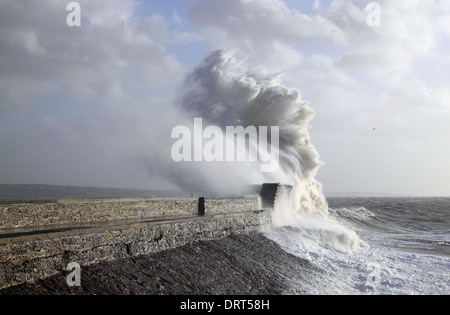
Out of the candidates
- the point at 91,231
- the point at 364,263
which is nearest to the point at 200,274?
the point at 91,231

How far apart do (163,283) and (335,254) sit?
281 inches

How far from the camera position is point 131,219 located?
29.5ft

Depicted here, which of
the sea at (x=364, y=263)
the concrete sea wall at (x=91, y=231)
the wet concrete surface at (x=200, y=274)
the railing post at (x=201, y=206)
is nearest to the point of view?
the concrete sea wall at (x=91, y=231)

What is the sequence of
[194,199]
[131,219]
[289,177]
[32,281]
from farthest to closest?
[289,177] < [194,199] < [131,219] < [32,281]

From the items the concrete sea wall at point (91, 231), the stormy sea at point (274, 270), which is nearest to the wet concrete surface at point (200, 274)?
the stormy sea at point (274, 270)

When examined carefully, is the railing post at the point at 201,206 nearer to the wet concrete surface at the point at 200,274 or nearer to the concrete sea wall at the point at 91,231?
the concrete sea wall at the point at 91,231

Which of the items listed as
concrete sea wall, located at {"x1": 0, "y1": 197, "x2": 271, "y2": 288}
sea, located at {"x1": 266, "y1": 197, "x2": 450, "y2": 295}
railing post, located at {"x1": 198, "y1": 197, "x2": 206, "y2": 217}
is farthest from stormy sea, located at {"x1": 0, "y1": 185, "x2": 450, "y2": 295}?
railing post, located at {"x1": 198, "y1": 197, "x2": 206, "y2": 217}
